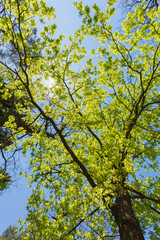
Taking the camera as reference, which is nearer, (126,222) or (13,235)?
(126,222)

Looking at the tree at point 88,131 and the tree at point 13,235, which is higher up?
the tree at point 88,131

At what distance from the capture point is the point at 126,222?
4.08 metres

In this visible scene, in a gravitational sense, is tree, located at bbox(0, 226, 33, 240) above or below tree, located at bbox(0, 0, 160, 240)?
below

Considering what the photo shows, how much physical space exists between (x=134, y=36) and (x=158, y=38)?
A: 103cm

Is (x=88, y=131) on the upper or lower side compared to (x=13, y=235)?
upper

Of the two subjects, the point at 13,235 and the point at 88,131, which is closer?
the point at 88,131

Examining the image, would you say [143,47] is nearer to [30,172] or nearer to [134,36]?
[134,36]

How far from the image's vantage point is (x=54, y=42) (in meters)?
5.33

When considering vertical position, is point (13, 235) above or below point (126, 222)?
below

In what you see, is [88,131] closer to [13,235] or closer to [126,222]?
[126,222]

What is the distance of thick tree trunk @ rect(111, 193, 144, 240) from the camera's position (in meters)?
3.83

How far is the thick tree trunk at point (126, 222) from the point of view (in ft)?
12.6

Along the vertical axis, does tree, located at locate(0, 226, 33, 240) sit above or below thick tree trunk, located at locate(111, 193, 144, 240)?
below

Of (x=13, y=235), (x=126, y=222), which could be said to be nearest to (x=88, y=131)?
(x=126, y=222)
